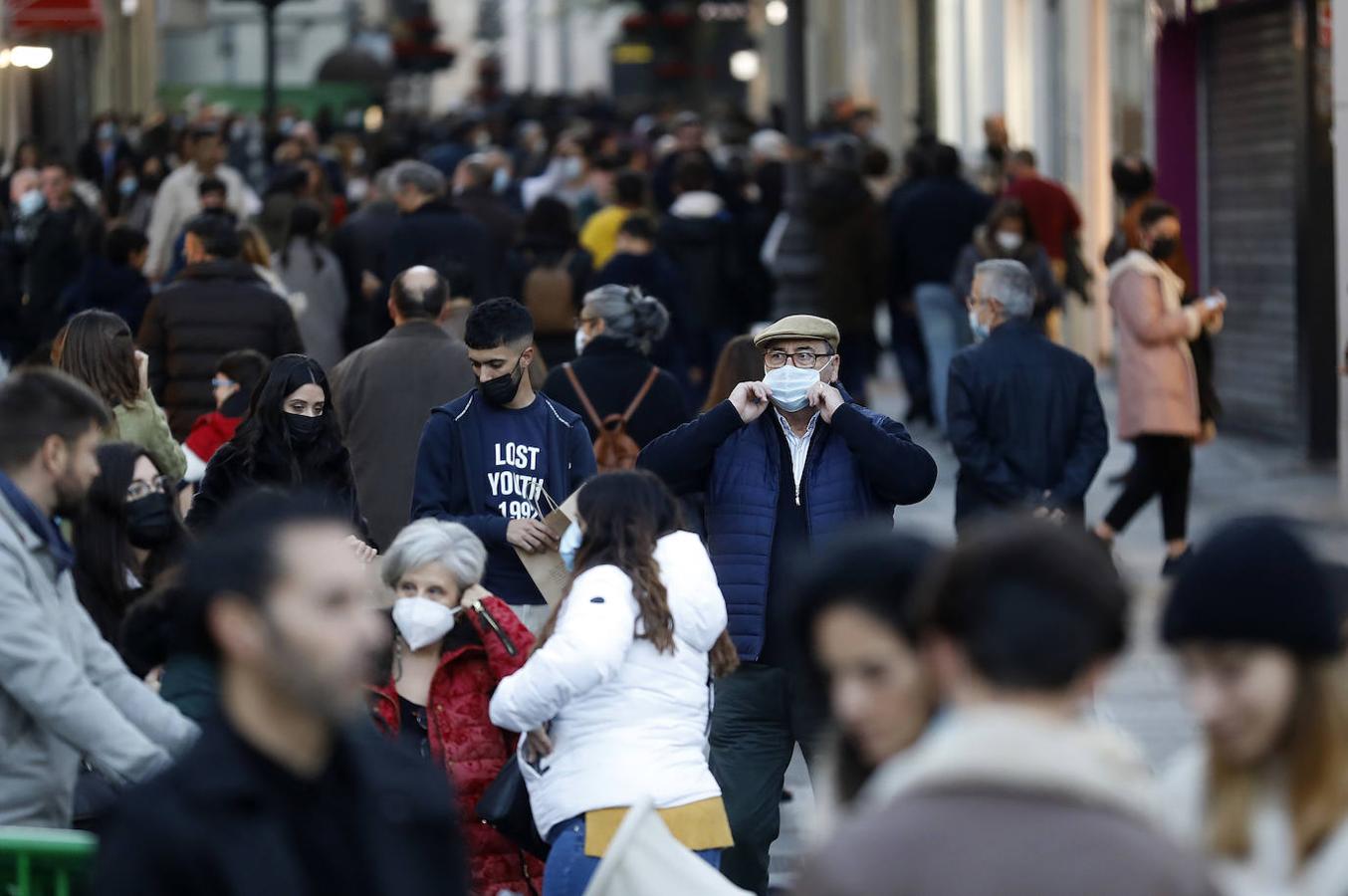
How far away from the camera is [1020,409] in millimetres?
9195

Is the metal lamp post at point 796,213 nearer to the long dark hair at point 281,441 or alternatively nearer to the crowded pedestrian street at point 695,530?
the crowded pedestrian street at point 695,530

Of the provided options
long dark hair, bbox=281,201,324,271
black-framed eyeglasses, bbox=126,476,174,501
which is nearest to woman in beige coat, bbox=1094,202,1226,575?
Answer: long dark hair, bbox=281,201,324,271

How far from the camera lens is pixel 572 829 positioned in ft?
19.4

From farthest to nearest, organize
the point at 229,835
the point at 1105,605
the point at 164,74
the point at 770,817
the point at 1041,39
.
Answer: the point at 164,74, the point at 1041,39, the point at 770,817, the point at 229,835, the point at 1105,605

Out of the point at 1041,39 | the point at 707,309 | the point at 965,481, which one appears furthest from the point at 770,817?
the point at 1041,39

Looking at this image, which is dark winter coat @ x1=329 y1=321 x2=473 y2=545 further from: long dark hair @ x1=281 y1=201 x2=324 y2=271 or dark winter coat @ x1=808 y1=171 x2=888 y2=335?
dark winter coat @ x1=808 y1=171 x2=888 y2=335

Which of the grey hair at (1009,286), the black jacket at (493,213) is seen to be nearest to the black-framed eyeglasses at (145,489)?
the grey hair at (1009,286)

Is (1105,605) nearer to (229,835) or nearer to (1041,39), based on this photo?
(229,835)

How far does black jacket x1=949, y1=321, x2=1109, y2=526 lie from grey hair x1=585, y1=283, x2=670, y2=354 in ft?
3.73

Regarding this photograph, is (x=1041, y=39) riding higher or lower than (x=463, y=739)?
higher

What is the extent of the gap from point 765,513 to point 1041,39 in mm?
17512

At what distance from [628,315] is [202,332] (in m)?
2.38

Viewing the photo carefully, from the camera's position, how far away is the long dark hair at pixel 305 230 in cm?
1298

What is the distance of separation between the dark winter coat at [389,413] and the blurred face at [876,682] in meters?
5.43
